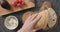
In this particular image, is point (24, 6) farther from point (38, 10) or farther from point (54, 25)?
point (54, 25)

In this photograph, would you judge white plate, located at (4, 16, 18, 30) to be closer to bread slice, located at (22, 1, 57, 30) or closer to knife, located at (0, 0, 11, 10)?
knife, located at (0, 0, 11, 10)

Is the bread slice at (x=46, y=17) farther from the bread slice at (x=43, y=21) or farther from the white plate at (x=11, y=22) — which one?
Answer: the white plate at (x=11, y=22)

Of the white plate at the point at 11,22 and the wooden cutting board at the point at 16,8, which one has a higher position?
the wooden cutting board at the point at 16,8

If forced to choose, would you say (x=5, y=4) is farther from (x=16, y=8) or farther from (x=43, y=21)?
(x=43, y=21)

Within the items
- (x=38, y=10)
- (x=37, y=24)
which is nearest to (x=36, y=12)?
(x=38, y=10)

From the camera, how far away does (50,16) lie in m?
0.98

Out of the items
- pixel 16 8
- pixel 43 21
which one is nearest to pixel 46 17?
pixel 43 21

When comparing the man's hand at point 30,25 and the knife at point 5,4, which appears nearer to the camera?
the man's hand at point 30,25

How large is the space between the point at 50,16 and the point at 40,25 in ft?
0.32

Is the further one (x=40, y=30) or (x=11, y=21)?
(x=11, y=21)

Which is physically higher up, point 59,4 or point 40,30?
point 59,4

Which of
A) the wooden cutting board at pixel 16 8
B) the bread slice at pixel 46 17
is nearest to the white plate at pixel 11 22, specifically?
the wooden cutting board at pixel 16 8

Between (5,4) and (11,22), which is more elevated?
(5,4)

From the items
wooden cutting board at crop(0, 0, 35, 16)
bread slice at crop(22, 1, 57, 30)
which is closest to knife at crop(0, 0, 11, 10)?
wooden cutting board at crop(0, 0, 35, 16)
